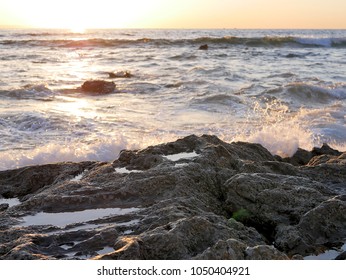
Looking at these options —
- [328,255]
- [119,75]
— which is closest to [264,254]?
[328,255]

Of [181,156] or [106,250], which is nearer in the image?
[106,250]

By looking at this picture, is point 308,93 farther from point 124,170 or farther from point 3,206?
point 3,206

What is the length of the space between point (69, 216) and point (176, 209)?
0.86 m

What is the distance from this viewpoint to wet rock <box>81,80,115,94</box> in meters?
13.5

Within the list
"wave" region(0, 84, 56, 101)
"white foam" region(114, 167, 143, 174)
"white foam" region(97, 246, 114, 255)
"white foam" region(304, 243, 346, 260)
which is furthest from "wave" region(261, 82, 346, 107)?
"white foam" region(97, 246, 114, 255)

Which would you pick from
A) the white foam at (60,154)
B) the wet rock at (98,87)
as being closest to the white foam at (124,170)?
the white foam at (60,154)

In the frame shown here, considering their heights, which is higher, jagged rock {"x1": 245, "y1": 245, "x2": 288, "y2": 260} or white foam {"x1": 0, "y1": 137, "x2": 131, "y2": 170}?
jagged rock {"x1": 245, "y1": 245, "x2": 288, "y2": 260}

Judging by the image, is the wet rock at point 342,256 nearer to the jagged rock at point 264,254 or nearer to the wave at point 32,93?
the jagged rock at point 264,254

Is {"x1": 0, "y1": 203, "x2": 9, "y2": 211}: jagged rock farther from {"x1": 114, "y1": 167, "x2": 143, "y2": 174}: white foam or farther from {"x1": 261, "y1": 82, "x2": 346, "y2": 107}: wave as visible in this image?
{"x1": 261, "y1": 82, "x2": 346, "y2": 107}: wave

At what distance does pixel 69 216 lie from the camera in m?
3.45

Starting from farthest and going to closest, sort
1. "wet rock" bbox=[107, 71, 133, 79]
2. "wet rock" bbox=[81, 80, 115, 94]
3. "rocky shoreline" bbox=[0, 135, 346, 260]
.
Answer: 1. "wet rock" bbox=[107, 71, 133, 79]
2. "wet rock" bbox=[81, 80, 115, 94]
3. "rocky shoreline" bbox=[0, 135, 346, 260]

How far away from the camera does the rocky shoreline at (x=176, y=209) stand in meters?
2.76
